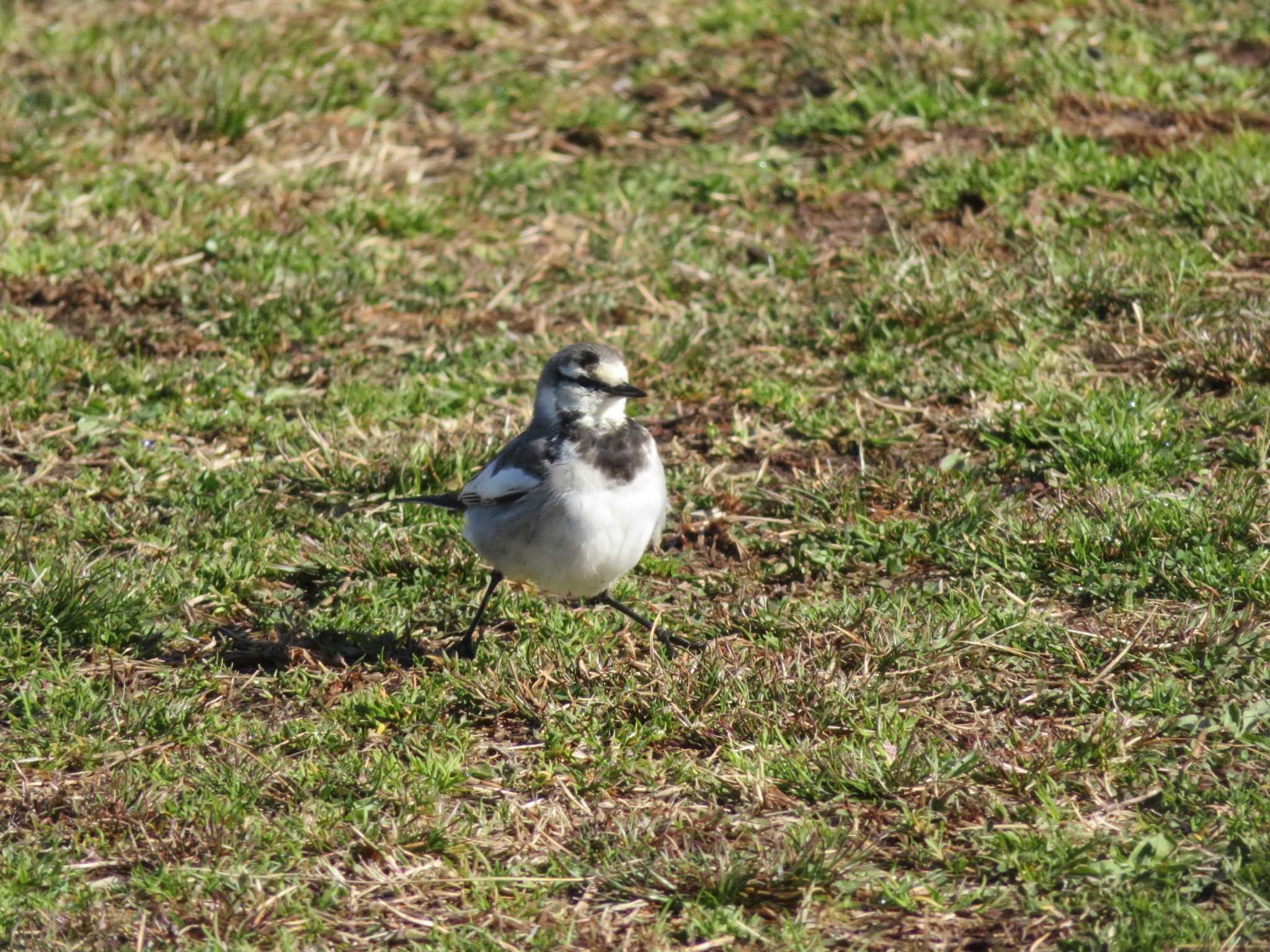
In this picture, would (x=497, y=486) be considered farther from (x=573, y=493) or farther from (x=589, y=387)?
(x=589, y=387)

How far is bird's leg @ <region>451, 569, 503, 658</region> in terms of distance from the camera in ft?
18.7

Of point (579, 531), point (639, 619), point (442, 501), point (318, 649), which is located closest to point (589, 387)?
point (579, 531)

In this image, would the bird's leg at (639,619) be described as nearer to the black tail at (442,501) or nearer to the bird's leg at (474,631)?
the bird's leg at (474,631)

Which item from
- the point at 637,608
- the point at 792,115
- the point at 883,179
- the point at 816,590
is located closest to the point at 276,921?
the point at 637,608

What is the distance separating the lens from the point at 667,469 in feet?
22.9

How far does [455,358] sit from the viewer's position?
7836mm

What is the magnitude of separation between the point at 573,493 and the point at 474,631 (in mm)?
772

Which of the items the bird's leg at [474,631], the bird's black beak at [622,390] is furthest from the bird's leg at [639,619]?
the bird's black beak at [622,390]

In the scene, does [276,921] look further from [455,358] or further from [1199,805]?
[455,358]

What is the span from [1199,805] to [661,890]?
1.65 meters

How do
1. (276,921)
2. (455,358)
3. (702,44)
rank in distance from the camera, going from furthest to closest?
1. (702,44)
2. (455,358)
3. (276,921)

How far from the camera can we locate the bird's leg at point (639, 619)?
567 centimetres

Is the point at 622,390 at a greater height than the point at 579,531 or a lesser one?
greater

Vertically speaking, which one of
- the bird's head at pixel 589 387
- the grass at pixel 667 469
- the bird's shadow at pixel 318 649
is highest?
the bird's head at pixel 589 387
